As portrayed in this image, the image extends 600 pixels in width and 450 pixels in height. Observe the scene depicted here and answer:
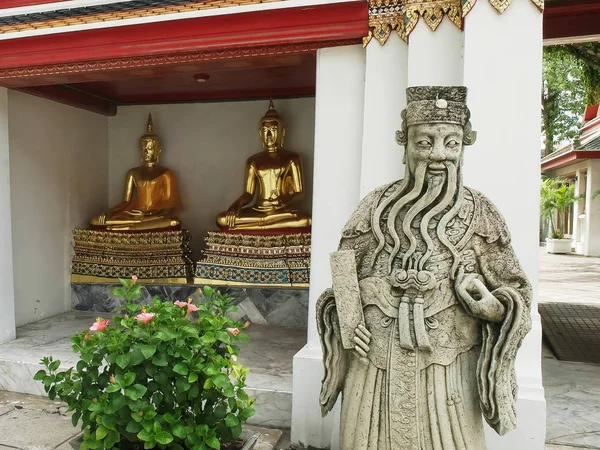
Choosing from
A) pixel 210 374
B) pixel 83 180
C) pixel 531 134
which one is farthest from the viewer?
pixel 83 180

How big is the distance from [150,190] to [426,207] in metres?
5.04

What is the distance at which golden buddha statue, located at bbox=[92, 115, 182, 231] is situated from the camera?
6.40 metres

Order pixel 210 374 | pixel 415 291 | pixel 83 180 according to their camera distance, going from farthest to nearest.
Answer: pixel 83 180, pixel 210 374, pixel 415 291

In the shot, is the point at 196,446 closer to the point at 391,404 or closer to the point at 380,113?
the point at 391,404

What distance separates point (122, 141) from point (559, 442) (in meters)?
5.92

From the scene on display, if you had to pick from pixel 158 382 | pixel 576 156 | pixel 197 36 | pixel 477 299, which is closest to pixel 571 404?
pixel 477 299

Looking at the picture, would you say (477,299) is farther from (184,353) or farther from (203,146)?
(203,146)

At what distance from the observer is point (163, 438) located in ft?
7.57

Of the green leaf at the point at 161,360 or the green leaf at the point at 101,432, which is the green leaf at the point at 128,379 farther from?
the green leaf at the point at 101,432

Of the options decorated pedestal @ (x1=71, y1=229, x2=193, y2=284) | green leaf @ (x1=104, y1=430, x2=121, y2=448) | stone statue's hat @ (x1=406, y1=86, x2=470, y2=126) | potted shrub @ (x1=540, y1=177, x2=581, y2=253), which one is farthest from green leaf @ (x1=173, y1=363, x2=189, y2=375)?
potted shrub @ (x1=540, y1=177, x2=581, y2=253)

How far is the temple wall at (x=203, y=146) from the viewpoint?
6496 mm

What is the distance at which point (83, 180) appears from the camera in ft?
20.5

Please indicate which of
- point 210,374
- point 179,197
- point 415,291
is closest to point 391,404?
point 415,291

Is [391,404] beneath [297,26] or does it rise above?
beneath
